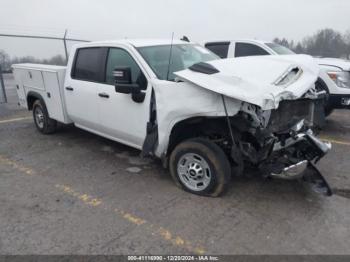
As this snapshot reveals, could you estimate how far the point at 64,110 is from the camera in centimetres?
555

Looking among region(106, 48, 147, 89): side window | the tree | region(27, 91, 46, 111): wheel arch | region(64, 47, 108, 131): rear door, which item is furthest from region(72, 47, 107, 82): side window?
the tree

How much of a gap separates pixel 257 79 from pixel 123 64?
201 centimetres

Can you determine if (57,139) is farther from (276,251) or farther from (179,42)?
(276,251)

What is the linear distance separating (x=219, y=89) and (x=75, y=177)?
2519mm

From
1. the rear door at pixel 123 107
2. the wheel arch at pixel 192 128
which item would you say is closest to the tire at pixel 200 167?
the wheel arch at pixel 192 128

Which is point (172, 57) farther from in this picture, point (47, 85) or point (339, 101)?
point (339, 101)

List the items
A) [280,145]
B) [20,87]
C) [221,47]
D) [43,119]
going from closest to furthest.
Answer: [280,145] → [43,119] → [20,87] → [221,47]

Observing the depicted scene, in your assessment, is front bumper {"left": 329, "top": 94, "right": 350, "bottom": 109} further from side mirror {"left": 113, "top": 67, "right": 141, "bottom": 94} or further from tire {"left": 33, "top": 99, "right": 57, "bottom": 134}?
tire {"left": 33, "top": 99, "right": 57, "bottom": 134}

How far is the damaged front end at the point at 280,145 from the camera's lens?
10.8ft

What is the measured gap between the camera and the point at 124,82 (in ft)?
12.5

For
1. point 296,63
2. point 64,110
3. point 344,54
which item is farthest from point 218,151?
point 344,54

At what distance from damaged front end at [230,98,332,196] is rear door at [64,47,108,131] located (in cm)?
239

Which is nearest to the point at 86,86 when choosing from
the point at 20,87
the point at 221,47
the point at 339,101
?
the point at 20,87

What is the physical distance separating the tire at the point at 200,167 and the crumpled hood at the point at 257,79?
729 mm
